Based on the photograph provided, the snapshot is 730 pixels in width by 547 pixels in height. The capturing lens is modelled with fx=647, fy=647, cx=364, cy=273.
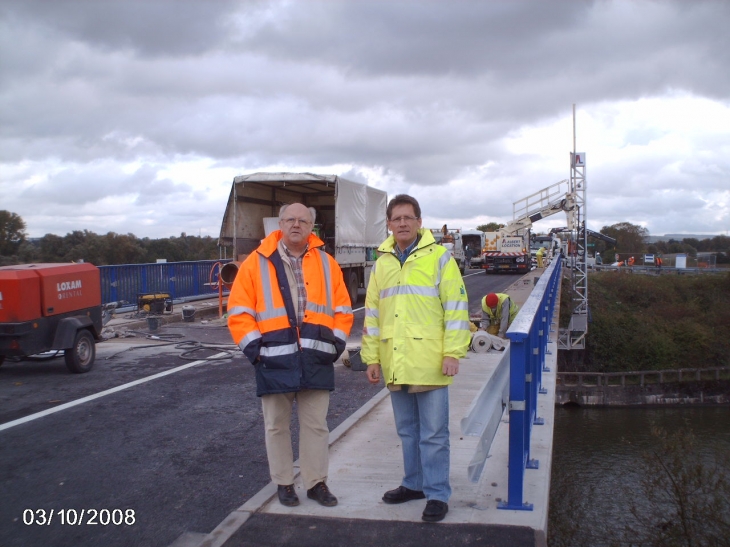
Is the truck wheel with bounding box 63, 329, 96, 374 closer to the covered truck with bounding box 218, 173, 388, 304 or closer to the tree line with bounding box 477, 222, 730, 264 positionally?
the covered truck with bounding box 218, 173, 388, 304

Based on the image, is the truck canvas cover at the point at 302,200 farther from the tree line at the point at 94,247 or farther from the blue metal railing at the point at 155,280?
the tree line at the point at 94,247

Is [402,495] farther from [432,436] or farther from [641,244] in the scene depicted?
[641,244]

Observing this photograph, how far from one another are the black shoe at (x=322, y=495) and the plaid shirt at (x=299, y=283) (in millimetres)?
1074

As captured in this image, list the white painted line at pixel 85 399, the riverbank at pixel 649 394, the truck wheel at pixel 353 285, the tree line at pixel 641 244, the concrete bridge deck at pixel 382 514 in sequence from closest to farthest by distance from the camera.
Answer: the concrete bridge deck at pixel 382 514 < the white painted line at pixel 85 399 < the truck wheel at pixel 353 285 < the riverbank at pixel 649 394 < the tree line at pixel 641 244

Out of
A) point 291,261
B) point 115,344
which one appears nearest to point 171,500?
point 291,261

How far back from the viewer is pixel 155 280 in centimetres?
1662

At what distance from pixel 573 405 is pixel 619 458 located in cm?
1244

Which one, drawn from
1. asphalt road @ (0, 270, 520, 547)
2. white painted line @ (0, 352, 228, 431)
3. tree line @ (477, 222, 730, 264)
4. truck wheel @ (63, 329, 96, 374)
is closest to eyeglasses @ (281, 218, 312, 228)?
asphalt road @ (0, 270, 520, 547)

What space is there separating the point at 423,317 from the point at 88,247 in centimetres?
2940

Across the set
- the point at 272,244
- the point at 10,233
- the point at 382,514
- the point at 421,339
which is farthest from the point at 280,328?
the point at 10,233

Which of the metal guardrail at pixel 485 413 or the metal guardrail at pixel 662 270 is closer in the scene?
the metal guardrail at pixel 485 413

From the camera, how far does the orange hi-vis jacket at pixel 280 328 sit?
396 cm
